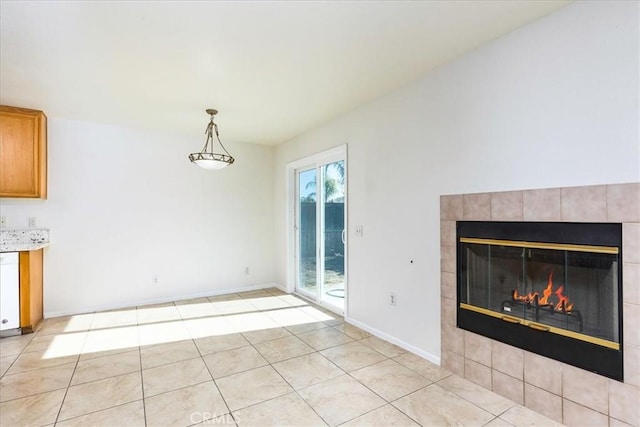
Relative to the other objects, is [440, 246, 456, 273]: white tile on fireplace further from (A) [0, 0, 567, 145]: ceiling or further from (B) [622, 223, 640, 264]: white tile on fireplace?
(A) [0, 0, 567, 145]: ceiling

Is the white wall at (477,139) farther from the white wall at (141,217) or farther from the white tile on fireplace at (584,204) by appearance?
the white wall at (141,217)

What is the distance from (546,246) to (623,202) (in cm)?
45

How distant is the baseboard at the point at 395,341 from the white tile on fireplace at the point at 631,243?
1541 millimetres

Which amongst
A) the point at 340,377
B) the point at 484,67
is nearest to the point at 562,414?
the point at 340,377

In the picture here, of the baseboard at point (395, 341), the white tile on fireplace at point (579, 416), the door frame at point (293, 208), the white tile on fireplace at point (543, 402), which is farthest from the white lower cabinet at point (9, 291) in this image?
the white tile on fireplace at point (579, 416)

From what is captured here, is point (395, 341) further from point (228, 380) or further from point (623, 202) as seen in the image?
point (623, 202)

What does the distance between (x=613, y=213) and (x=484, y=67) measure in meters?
1.29

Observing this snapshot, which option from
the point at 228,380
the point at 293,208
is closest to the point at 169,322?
the point at 228,380

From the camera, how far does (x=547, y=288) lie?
2.04m

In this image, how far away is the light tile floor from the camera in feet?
6.65

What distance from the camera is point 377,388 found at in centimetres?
235

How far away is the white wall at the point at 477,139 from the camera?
175 centimetres

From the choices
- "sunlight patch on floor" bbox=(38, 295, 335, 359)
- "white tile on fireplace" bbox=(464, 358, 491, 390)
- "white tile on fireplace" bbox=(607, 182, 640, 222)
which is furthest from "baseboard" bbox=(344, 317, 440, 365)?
"white tile on fireplace" bbox=(607, 182, 640, 222)

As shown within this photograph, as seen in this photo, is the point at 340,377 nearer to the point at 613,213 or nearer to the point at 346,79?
the point at 613,213
